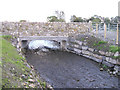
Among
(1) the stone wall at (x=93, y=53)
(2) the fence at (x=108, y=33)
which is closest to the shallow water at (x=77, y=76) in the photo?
(1) the stone wall at (x=93, y=53)

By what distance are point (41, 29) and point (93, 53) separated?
27.9 ft

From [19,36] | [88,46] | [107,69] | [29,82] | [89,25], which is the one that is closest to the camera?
[29,82]

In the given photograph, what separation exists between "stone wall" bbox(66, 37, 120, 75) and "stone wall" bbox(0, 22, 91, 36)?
78.2 inches

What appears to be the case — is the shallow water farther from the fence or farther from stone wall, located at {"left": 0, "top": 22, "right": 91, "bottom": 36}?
stone wall, located at {"left": 0, "top": 22, "right": 91, "bottom": 36}

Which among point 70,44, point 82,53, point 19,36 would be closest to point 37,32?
point 19,36

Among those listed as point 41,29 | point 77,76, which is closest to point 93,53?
point 77,76

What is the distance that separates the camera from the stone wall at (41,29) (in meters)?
17.4

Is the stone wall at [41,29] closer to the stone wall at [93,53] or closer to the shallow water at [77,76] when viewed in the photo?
the stone wall at [93,53]

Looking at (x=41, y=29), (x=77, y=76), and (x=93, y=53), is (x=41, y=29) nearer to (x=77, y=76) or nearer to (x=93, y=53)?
(x=93, y=53)

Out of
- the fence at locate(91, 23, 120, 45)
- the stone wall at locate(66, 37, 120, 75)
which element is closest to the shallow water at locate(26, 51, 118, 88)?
the stone wall at locate(66, 37, 120, 75)

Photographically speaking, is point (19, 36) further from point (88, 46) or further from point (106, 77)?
point (106, 77)

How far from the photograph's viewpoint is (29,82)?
5.84 meters

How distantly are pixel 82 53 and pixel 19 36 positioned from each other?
27.2 feet

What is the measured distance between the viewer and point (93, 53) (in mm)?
12547
